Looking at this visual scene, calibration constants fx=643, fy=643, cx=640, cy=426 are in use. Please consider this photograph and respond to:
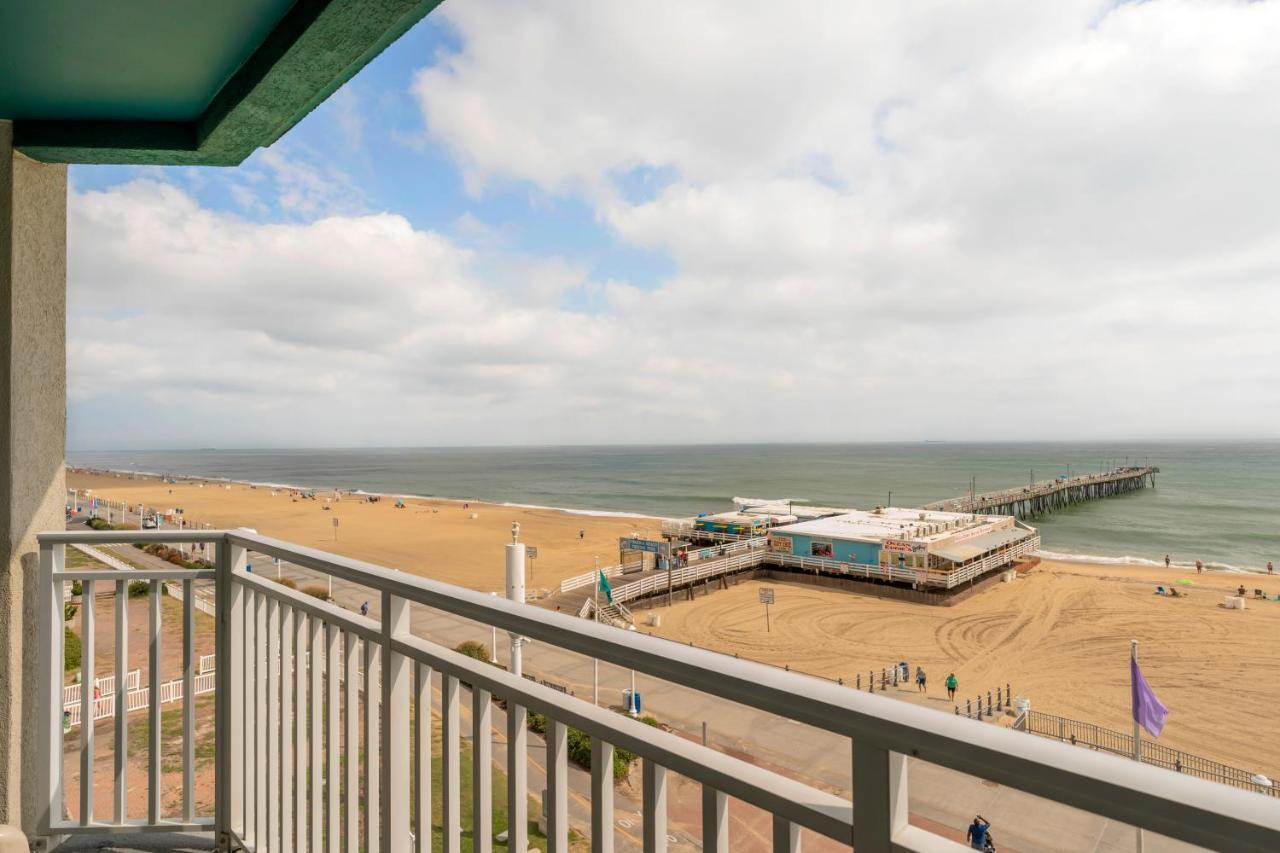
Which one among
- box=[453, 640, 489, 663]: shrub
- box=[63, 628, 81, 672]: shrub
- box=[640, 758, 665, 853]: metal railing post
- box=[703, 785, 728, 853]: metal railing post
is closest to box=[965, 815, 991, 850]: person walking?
box=[703, 785, 728, 853]: metal railing post

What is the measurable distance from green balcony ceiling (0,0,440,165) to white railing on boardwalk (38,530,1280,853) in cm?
116

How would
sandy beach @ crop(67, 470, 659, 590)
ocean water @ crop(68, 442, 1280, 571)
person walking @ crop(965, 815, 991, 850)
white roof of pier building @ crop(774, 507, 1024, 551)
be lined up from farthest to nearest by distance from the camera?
ocean water @ crop(68, 442, 1280, 571)
sandy beach @ crop(67, 470, 659, 590)
white roof of pier building @ crop(774, 507, 1024, 551)
person walking @ crop(965, 815, 991, 850)

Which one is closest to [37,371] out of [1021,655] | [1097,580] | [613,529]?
[1021,655]

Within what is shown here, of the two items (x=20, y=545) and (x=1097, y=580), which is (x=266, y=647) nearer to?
(x=20, y=545)

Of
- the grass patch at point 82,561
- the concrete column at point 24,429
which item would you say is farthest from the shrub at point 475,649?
the grass patch at point 82,561

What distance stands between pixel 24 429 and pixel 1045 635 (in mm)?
17993

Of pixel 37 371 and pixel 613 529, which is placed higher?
pixel 37 371

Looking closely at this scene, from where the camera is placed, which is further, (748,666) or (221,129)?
(221,129)

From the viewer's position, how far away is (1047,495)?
44094 millimetres

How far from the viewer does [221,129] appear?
73.0 inches

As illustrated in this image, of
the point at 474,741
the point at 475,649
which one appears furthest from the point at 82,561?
the point at 474,741

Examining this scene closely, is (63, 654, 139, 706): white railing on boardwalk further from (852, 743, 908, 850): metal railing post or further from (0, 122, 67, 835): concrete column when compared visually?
(852, 743, 908, 850): metal railing post

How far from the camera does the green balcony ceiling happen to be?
1.39m

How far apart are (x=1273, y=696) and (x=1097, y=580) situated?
916cm
